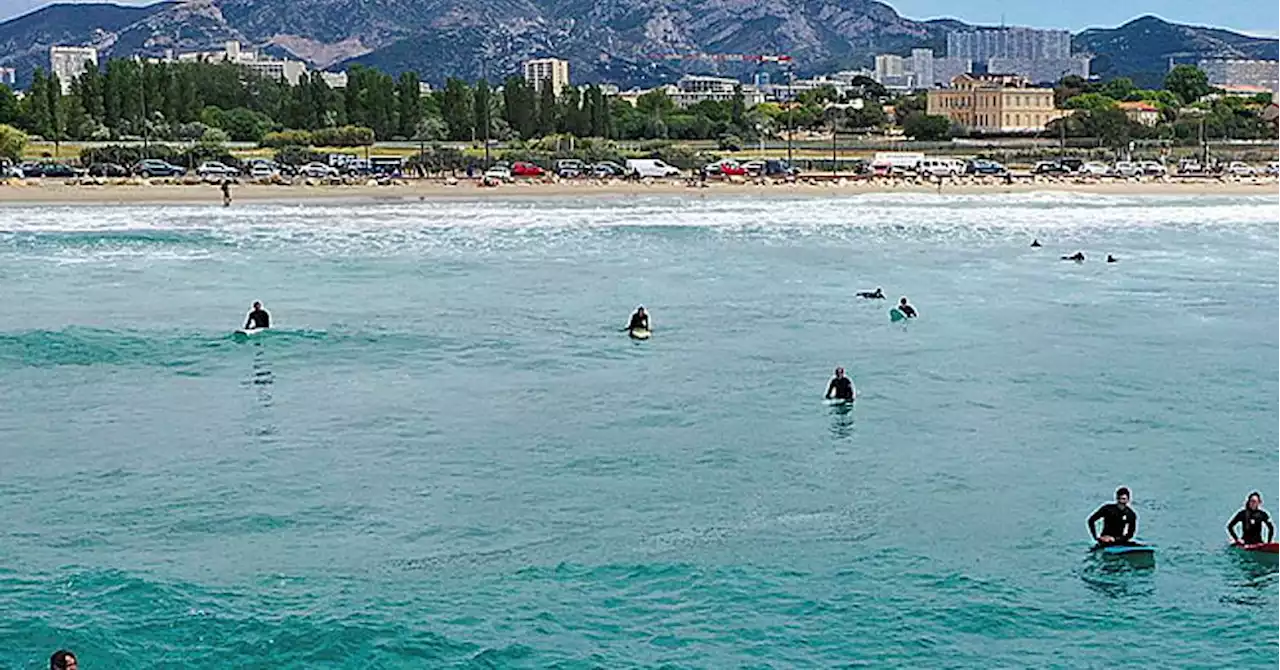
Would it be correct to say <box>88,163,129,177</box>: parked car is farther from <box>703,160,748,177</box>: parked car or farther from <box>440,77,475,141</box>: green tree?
<box>703,160,748,177</box>: parked car

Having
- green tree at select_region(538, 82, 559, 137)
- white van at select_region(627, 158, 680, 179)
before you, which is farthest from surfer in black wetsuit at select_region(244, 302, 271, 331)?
green tree at select_region(538, 82, 559, 137)

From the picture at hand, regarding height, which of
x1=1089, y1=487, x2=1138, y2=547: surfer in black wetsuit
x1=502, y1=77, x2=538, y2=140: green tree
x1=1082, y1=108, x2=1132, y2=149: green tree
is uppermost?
x1=502, y1=77, x2=538, y2=140: green tree

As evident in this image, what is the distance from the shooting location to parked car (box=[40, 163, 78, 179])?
9325cm

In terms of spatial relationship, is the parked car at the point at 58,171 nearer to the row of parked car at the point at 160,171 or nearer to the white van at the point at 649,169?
the row of parked car at the point at 160,171

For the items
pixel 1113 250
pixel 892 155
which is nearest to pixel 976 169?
pixel 892 155

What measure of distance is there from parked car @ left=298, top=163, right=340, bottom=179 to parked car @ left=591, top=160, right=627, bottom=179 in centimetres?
1591

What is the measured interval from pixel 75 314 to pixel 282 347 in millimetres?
7447

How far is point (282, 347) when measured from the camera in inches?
1229

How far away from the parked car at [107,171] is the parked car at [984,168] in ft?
178

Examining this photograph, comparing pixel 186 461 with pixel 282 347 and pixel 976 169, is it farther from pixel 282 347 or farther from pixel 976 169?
pixel 976 169

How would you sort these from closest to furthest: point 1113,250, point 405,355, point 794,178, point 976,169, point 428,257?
point 405,355
point 428,257
point 1113,250
point 794,178
point 976,169

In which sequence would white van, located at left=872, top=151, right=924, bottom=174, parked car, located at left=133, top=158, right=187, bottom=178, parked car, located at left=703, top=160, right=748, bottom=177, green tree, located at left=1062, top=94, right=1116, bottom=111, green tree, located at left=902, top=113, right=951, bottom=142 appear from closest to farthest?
parked car, located at left=133, top=158, right=187, bottom=178
parked car, located at left=703, top=160, right=748, bottom=177
white van, located at left=872, top=151, right=924, bottom=174
green tree, located at left=902, top=113, right=951, bottom=142
green tree, located at left=1062, top=94, right=1116, bottom=111

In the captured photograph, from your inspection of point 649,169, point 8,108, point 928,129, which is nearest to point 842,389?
point 649,169

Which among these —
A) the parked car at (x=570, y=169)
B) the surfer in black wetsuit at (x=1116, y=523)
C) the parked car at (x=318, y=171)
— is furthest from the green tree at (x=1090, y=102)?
the surfer in black wetsuit at (x=1116, y=523)
